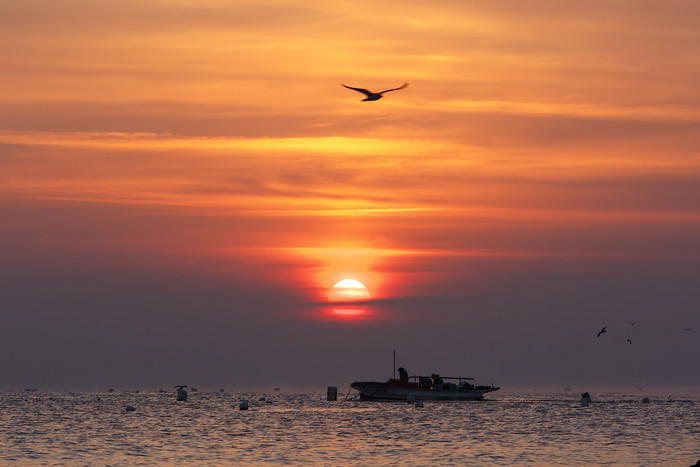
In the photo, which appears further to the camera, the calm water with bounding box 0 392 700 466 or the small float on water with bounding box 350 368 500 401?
the small float on water with bounding box 350 368 500 401

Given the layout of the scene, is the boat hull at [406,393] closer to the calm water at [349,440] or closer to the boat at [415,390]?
the boat at [415,390]

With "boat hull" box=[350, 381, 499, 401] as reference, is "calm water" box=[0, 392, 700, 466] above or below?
below

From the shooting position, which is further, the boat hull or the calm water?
the boat hull

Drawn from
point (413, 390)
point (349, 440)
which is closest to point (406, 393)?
point (413, 390)

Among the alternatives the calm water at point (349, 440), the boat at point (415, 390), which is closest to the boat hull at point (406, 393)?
the boat at point (415, 390)

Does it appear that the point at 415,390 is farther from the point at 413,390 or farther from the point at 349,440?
the point at 349,440

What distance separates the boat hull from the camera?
18300 cm

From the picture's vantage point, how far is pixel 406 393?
599 ft

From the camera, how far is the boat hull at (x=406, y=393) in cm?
18300

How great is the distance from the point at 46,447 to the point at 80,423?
43.0 meters

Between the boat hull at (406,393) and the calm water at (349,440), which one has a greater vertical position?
the boat hull at (406,393)

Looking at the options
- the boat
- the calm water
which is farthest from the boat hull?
the calm water

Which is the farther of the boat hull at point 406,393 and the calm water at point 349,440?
the boat hull at point 406,393

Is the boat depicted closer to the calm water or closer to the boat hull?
the boat hull
